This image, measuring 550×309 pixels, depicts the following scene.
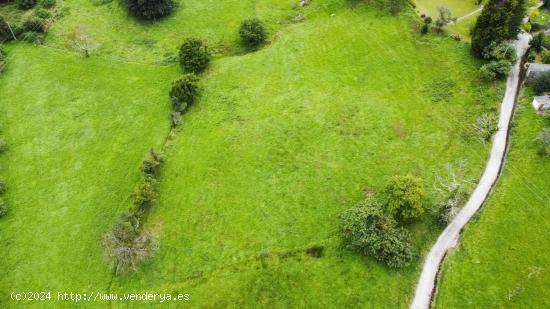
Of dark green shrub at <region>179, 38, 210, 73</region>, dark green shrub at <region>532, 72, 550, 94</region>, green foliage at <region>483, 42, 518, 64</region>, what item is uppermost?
green foliage at <region>483, 42, 518, 64</region>

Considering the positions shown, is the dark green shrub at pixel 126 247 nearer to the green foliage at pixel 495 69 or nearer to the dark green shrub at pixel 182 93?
the dark green shrub at pixel 182 93

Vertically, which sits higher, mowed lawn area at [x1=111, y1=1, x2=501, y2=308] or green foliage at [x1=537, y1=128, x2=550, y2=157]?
green foliage at [x1=537, y1=128, x2=550, y2=157]

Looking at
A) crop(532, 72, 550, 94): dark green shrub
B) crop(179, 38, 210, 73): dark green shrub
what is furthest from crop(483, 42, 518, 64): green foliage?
crop(179, 38, 210, 73): dark green shrub

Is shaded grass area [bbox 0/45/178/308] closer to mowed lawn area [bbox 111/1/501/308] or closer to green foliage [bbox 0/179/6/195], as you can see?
green foliage [bbox 0/179/6/195]

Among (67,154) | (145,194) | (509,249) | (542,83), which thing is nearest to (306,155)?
(145,194)

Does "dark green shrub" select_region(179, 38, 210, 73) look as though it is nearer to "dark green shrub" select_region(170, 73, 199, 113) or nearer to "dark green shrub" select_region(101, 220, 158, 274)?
"dark green shrub" select_region(170, 73, 199, 113)

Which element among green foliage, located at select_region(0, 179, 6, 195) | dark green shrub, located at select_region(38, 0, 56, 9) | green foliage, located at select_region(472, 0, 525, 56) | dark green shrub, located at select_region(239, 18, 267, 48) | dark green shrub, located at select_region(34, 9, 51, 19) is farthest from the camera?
dark green shrub, located at select_region(38, 0, 56, 9)

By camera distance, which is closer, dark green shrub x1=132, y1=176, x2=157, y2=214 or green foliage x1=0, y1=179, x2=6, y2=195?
dark green shrub x1=132, y1=176, x2=157, y2=214

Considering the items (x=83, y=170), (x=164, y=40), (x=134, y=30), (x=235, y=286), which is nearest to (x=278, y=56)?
(x=164, y=40)

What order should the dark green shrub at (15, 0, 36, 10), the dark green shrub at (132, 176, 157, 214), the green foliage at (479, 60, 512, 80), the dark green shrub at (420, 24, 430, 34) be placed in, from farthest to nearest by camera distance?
the dark green shrub at (15, 0, 36, 10) < the dark green shrub at (420, 24, 430, 34) < the green foliage at (479, 60, 512, 80) < the dark green shrub at (132, 176, 157, 214)
